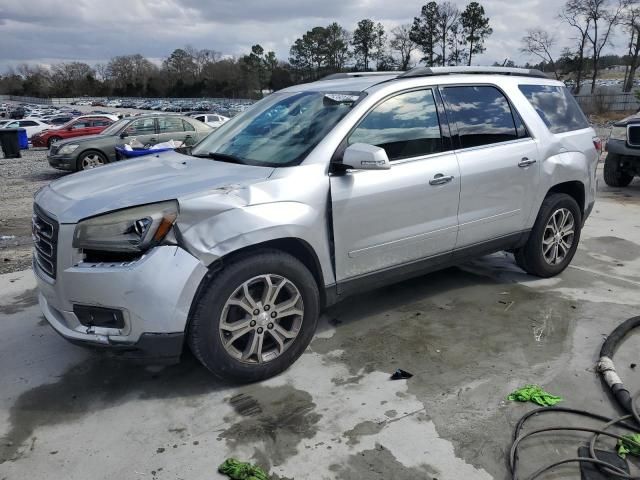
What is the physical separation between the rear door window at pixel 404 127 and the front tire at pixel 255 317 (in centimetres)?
101

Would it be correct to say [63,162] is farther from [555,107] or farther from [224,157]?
[555,107]

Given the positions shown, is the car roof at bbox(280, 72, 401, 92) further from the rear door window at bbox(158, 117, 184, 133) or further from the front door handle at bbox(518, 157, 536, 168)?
the rear door window at bbox(158, 117, 184, 133)

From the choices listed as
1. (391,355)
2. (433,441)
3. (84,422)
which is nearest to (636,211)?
(391,355)

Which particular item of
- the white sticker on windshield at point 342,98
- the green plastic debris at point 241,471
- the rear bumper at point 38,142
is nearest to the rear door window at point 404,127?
the white sticker on windshield at point 342,98

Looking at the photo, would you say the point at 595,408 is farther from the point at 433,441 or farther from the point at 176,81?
the point at 176,81

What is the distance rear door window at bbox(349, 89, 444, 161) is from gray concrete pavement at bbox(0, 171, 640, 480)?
4.43 feet

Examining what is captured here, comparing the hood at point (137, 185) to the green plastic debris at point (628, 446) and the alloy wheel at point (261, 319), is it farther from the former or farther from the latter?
the green plastic debris at point (628, 446)

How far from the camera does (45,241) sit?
10.4 ft

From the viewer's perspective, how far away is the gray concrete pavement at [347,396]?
269 cm

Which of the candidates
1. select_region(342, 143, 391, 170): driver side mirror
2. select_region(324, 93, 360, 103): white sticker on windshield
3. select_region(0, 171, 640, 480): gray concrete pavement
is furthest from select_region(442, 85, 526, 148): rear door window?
select_region(0, 171, 640, 480): gray concrete pavement

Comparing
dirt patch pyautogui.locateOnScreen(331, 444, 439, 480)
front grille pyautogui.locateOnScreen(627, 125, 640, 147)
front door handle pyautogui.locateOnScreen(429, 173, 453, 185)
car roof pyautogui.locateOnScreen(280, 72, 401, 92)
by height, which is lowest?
dirt patch pyautogui.locateOnScreen(331, 444, 439, 480)

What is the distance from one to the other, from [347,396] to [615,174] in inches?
346

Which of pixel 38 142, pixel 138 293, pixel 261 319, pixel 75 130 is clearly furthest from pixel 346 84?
pixel 38 142

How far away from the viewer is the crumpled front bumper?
112 inches
